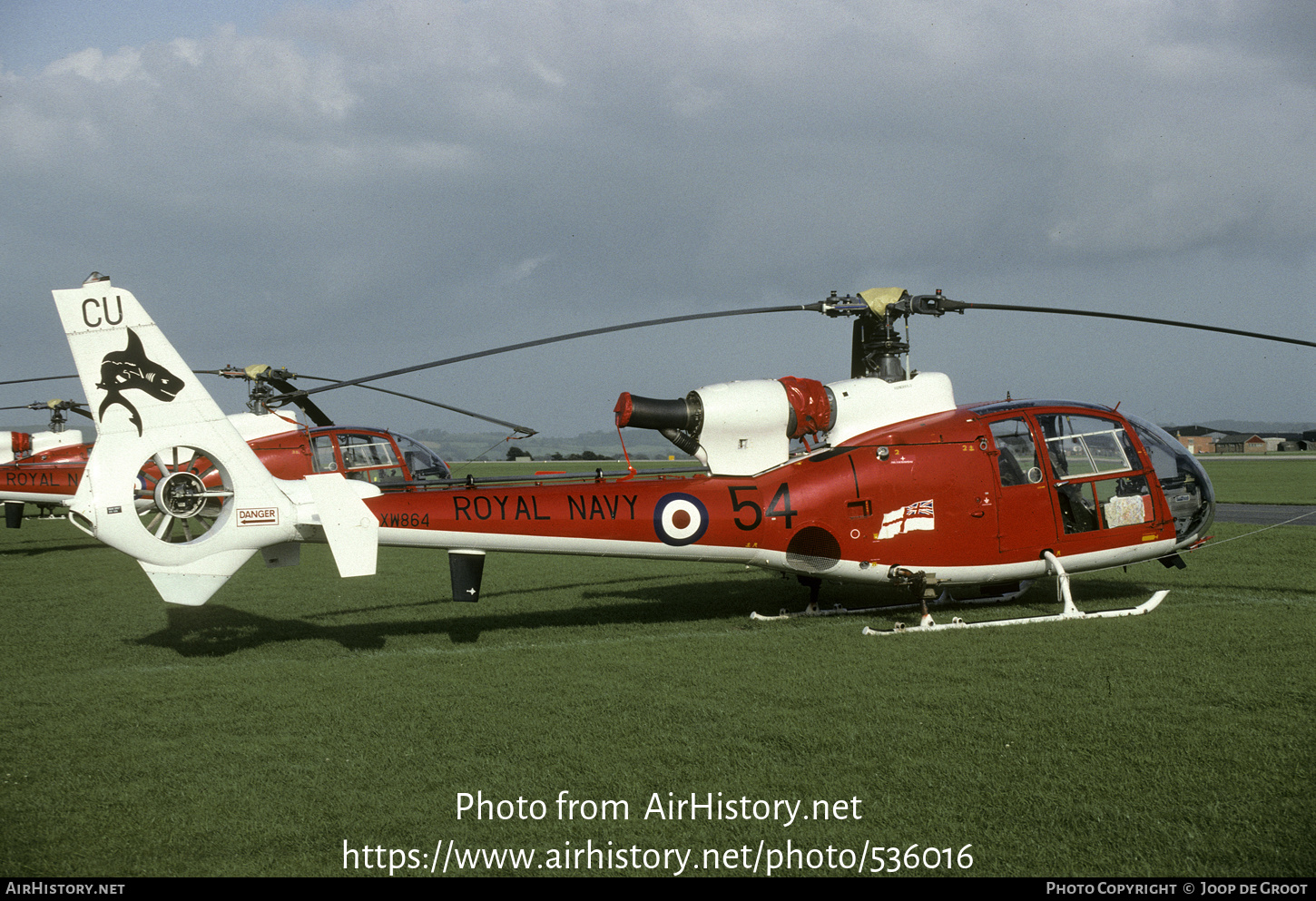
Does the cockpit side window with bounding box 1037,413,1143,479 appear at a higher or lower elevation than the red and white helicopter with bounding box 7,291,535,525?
lower

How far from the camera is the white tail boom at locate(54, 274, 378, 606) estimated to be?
28.3 feet

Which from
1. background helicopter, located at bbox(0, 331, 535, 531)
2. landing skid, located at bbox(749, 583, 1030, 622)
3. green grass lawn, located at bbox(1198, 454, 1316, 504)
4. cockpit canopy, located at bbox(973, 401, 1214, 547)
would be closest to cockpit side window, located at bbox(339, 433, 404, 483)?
background helicopter, located at bbox(0, 331, 535, 531)

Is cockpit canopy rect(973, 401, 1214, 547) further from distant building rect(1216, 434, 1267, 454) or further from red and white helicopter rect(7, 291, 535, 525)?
distant building rect(1216, 434, 1267, 454)

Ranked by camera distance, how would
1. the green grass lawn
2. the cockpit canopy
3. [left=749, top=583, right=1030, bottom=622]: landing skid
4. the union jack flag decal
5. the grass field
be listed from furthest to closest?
the green grass lawn → [left=749, top=583, right=1030, bottom=622]: landing skid → the cockpit canopy → the union jack flag decal → the grass field

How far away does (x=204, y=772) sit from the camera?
6309 millimetres

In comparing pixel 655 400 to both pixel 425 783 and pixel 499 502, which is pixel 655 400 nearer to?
pixel 499 502

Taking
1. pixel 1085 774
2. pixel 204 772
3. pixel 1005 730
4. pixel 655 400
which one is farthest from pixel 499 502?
pixel 1085 774

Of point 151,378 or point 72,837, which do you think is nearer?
point 72,837

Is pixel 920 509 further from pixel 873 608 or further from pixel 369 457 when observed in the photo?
pixel 369 457

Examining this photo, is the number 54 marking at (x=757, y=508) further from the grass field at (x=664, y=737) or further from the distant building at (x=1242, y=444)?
the distant building at (x=1242, y=444)

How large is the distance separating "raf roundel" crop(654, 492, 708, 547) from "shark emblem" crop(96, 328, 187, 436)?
198 inches

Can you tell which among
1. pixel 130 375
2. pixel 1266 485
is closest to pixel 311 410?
pixel 130 375

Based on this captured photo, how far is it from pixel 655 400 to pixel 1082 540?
5104mm

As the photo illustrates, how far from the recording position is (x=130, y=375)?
8727 mm
